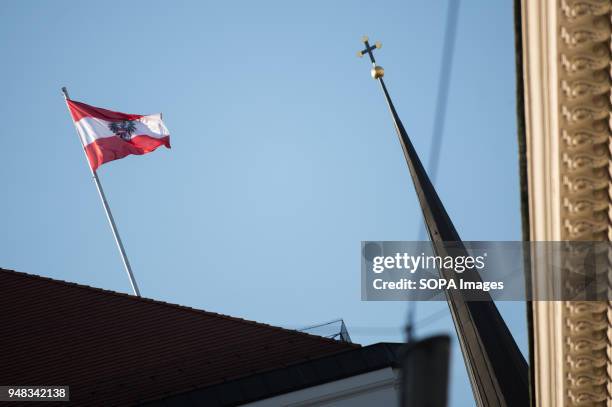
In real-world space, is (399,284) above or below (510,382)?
above

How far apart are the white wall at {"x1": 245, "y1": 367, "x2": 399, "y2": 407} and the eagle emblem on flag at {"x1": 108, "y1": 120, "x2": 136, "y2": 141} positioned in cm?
943

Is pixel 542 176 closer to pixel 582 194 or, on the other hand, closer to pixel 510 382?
pixel 582 194

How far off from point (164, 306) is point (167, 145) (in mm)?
5005

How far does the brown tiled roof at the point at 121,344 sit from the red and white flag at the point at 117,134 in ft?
13.6

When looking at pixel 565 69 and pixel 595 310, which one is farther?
pixel 595 310

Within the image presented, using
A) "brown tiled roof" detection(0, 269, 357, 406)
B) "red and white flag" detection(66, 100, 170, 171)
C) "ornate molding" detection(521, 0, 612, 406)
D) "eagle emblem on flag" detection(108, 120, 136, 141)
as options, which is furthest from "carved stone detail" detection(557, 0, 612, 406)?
"eagle emblem on flag" detection(108, 120, 136, 141)

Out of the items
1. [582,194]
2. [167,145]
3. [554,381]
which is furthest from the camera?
[167,145]

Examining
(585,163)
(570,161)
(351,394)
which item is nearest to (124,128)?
(351,394)

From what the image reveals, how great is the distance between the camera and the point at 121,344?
25.1m

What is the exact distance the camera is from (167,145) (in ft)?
93.1

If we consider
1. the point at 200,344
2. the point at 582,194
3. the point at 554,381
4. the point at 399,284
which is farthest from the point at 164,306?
the point at 582,194

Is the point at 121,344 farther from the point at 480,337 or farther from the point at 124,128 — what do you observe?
the point at 480,337

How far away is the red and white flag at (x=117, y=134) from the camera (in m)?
28.3

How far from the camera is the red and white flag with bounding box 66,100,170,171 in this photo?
1113 inches
